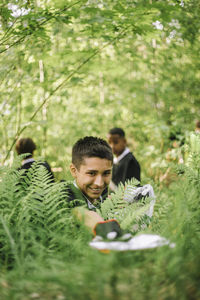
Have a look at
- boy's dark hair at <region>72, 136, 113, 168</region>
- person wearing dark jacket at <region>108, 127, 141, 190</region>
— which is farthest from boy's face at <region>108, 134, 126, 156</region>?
boy's dark hair at <region>72, 136, 113, 168</region>

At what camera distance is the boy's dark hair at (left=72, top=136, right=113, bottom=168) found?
2.23m

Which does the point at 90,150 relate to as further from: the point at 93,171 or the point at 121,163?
the point at 121,163

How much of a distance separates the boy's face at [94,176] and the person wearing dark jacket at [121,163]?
424cm

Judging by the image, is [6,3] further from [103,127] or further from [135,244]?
[103,127]

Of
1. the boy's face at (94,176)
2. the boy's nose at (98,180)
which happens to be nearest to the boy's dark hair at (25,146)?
the boy's face at (94,176)

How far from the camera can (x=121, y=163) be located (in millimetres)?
6844

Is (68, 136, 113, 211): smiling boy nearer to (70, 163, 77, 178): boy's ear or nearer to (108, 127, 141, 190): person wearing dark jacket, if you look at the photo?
(70, 163, 77, 178): boy's ear

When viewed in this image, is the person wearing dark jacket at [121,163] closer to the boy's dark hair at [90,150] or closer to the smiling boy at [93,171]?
the boy's dark hair at [90,150]

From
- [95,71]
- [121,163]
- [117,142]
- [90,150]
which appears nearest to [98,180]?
[90,150]

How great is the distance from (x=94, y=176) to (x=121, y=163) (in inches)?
187

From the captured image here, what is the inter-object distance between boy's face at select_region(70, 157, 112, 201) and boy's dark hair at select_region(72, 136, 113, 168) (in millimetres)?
44

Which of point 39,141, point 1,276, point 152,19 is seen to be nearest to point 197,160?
point 1,276

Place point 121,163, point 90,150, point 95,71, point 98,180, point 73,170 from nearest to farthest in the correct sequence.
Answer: point 98,180, point 90,150, point 73,170, point 95,71, point 121,163

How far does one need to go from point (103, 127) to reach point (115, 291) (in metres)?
11.5
